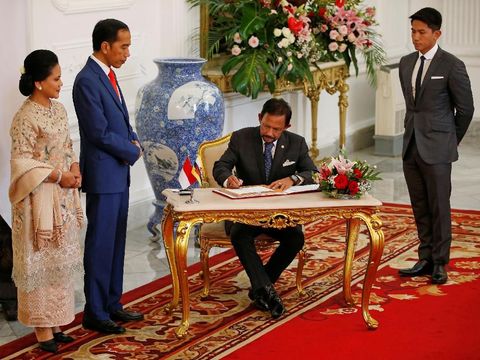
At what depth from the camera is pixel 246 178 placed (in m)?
6.77

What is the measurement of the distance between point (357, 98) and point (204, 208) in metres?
7.10

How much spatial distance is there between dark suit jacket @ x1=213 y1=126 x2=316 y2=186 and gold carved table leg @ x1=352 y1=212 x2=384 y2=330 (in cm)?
59

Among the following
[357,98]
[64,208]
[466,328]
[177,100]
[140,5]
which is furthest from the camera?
[357,98]

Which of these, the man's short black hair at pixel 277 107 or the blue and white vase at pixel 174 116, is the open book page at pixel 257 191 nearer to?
the man's short black hair at pixel 277 107

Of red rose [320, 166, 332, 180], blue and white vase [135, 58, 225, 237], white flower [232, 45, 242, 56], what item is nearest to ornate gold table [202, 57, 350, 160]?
white flower [232, 45, 242, 56]

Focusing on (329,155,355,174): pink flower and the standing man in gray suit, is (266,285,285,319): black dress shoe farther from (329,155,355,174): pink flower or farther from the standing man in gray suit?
the standing man in gray suit

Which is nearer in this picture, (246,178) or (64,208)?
(64,208)

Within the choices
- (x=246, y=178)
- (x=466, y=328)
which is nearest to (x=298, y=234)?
(x=246, y=178)

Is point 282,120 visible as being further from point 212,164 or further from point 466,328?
point 466,328

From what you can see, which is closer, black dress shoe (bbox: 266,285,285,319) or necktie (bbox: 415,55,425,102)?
black dress shoe (bbox: 266,285,285,319)

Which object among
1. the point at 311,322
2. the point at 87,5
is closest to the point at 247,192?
the point at 311,322

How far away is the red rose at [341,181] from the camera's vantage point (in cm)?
616

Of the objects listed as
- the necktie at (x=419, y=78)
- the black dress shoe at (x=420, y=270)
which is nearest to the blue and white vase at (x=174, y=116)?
the necktie at (x=419, y=78)

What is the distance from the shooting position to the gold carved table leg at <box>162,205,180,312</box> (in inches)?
252
